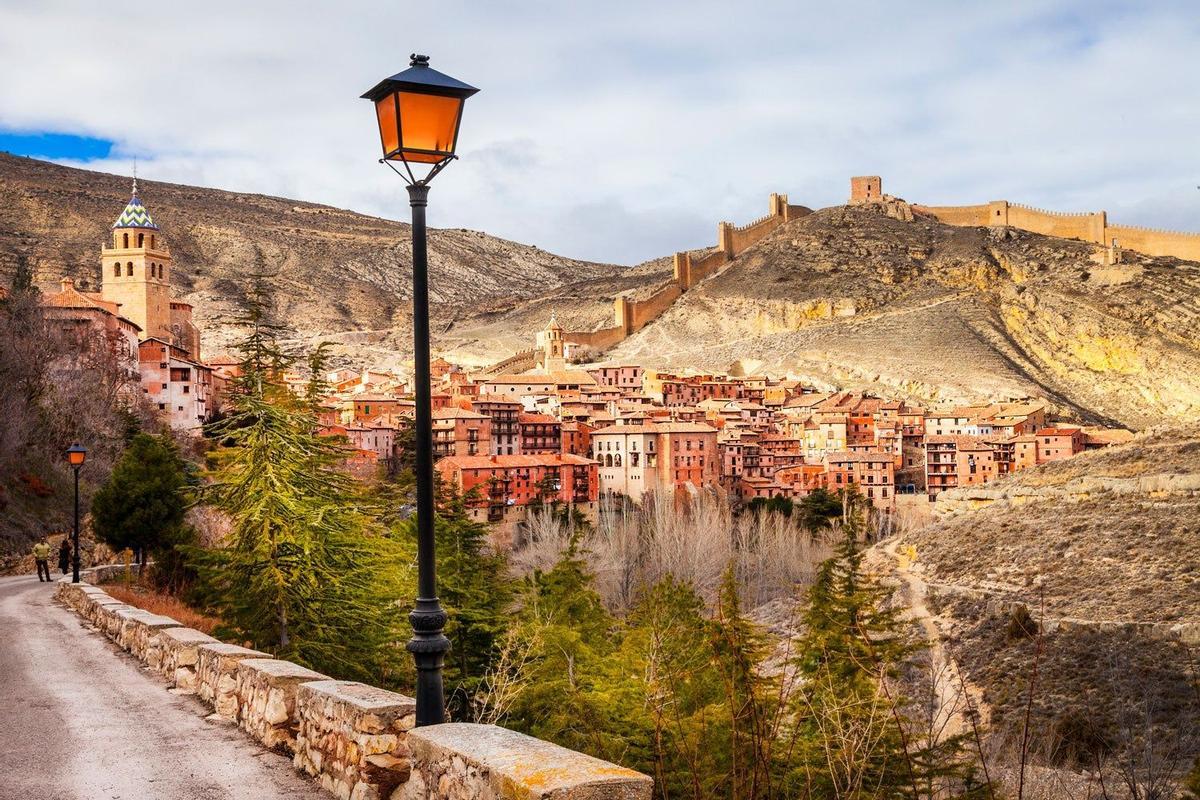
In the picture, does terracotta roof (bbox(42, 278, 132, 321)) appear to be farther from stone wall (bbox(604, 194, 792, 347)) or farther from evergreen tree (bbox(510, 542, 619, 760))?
stone wall (bbox(604, 194, 792, 347))

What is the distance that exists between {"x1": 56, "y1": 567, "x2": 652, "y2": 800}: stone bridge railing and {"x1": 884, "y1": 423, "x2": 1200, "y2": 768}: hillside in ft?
27.9

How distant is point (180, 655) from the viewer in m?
6.84

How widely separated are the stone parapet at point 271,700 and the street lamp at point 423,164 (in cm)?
117

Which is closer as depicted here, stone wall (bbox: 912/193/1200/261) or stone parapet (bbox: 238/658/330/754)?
stone parapet (bbox: 238/658/330/754)

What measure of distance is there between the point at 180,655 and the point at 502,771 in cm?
456

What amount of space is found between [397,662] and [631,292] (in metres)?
100.0

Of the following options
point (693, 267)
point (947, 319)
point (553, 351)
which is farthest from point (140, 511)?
point (693, 267)

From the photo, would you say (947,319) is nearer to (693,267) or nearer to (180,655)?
(693,267)

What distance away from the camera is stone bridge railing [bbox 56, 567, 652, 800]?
2959 mm

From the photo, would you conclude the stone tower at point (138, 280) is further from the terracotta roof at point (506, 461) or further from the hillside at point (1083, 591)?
the hillside at point (1083, 591)

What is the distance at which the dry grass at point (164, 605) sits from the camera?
1064 cm

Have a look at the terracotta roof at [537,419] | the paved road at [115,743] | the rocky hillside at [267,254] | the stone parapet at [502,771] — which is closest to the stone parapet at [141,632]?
the paved road at [115,743]

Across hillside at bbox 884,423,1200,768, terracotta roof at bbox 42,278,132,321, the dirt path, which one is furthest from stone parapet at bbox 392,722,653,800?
terracotta roof at bbox 42,278,132,321

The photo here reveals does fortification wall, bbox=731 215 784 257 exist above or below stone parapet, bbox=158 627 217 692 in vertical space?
above
